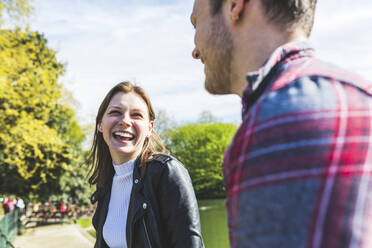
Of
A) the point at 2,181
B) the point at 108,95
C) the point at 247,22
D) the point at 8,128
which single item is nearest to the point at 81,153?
the point at 2,181

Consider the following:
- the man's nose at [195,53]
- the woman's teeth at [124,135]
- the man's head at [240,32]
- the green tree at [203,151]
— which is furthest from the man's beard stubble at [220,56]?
the green tree at [203,151]

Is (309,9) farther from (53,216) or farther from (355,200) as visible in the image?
(53,216)

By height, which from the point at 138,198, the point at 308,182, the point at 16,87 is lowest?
the point at 138,198

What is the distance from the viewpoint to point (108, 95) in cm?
338

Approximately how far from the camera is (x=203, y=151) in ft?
191

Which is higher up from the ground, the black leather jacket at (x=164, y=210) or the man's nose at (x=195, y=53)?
the man's nose at (x=195, y=53)

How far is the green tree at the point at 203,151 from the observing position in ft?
183

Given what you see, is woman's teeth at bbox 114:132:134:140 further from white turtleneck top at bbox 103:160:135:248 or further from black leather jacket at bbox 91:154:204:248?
black leather jacket at bbox 91:154:204:248

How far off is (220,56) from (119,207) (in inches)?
79.3

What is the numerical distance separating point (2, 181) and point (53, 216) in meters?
4.52

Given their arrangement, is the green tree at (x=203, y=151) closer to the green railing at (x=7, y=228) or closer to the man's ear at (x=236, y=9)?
the green railing at (x=7, y=228)

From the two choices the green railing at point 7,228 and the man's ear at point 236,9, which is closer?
the man's ear at point 236,9

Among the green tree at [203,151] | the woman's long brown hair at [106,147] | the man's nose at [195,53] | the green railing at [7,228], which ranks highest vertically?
the man's nose at [195,53]

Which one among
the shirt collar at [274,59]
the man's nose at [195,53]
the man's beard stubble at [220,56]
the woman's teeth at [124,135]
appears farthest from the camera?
the woman's teeth at [124,135]
